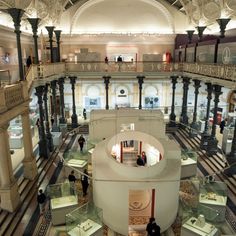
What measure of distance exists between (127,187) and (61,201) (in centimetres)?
294

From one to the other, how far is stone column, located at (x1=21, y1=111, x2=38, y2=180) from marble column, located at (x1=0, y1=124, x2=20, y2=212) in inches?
86.9

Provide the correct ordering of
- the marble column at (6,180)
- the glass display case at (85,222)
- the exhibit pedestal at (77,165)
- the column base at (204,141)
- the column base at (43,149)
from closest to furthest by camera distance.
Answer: the glass display case at (85,222)
the marble column at (6,180)
the exhibit pedestal at (77,165)
the column base at (43,149)
the column base at (204,141)

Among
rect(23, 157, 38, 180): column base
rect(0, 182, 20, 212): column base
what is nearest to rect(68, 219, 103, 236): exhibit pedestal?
rect(0, 182, 20, 212): column base

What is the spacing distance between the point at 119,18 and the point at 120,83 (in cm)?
649

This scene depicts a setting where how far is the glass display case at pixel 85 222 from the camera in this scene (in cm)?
857

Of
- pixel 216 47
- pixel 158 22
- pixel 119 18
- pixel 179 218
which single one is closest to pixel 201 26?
pixel 216 47

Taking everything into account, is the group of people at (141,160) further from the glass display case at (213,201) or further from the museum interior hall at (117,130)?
the glass display case at (213,201)

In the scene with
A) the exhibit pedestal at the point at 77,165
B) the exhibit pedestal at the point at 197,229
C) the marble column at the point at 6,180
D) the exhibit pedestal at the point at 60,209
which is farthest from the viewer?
the exhibit pedestal at the point at 77,165

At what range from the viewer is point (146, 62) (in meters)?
21.3

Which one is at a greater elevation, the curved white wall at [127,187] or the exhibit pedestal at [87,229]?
the curved white wall at [127,187]

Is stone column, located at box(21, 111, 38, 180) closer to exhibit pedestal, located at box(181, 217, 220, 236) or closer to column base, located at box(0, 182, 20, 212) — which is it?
column base, located at box(0, 182, 20, 212)

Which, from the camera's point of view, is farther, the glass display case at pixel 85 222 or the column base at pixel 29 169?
the column base at pixel 29 169

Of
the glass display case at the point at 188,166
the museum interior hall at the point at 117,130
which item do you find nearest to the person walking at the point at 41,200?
the museum interior hall at the point at 117,130

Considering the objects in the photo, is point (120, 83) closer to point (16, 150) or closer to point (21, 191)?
point (16, 150)
